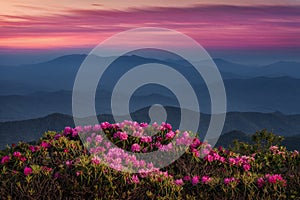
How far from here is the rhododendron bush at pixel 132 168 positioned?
28.0 ft

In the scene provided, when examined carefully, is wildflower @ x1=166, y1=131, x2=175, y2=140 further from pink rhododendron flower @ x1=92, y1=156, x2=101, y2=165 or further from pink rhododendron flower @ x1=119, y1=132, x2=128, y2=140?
pink rhododendron flower @ x1=92, y1=156, x2=101, y2=165

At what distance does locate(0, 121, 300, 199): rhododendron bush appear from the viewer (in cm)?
854

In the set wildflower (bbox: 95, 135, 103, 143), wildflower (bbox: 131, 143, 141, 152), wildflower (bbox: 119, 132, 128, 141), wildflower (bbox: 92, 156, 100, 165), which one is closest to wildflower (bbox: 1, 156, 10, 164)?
wildflower (bbox: 92, 156, 100, 165)

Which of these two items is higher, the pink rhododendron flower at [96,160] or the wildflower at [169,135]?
the wildflower at [169,135]

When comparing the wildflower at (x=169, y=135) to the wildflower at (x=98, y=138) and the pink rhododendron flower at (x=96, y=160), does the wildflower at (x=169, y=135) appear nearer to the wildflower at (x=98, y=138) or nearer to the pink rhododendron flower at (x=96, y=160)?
the wildflower at (x=98, y=138)

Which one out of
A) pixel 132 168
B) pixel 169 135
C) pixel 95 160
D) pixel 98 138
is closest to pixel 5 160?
pixel 95 160

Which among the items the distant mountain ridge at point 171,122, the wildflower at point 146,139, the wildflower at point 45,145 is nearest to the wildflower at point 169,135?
the wildflower at point 146,139

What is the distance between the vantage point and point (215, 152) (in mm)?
11000

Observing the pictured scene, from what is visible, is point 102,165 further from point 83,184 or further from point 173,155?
point 173,155

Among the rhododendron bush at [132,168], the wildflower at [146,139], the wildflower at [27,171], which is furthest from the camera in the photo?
the wildflower at [146,139]

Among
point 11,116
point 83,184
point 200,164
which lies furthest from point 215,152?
point 11,116

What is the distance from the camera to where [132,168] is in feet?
31.1

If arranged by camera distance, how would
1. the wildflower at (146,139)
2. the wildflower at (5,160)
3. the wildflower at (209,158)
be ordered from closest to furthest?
1. the wildflower at (5,160)
2. the wildflower at (209,158)
3. the wildflower at (146,139)

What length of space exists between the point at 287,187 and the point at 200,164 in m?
2.03
